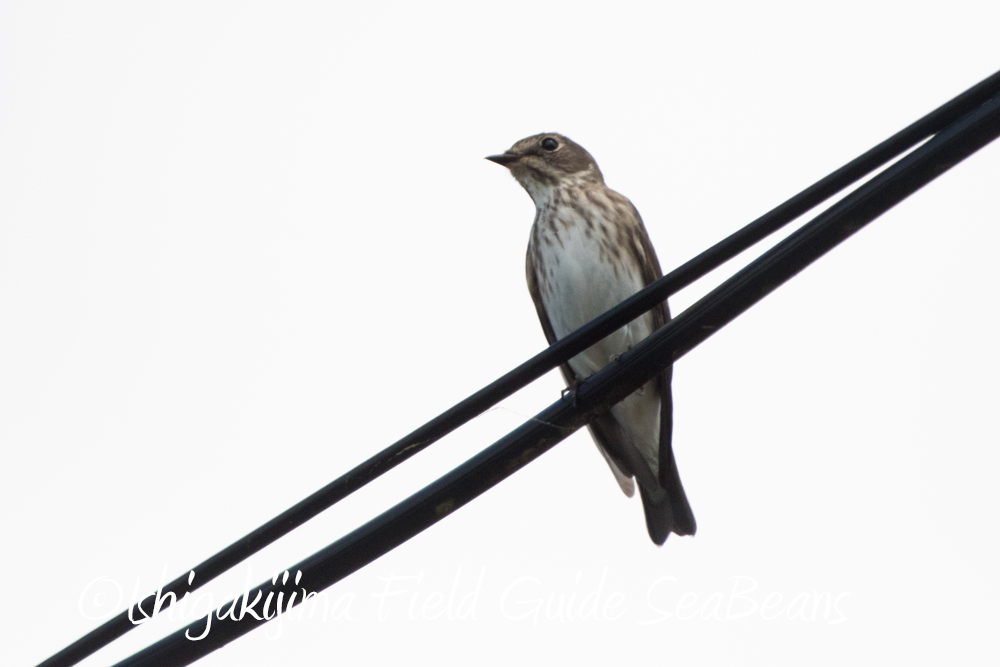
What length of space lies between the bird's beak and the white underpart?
0.82m

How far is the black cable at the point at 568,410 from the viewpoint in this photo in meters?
3.12

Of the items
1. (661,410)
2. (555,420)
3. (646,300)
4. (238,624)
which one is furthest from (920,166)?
(661,410)

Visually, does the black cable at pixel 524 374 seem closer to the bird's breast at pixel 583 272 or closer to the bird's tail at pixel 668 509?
the bird's breast at pixel 583 272

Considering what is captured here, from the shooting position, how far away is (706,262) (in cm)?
332

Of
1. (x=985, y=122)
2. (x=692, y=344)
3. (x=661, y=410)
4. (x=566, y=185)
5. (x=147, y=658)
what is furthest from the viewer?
(x=566, y=185)

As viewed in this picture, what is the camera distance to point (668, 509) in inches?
259

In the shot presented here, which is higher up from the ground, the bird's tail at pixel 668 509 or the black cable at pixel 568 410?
the bird's tail at pixel 668 509

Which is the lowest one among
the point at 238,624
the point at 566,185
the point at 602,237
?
the point at 238,624

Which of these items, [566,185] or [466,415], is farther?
[566,185]

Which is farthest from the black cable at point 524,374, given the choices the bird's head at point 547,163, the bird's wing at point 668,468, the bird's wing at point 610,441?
the bird's head at point 547,163

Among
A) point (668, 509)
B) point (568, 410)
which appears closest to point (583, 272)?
point (668, 509)

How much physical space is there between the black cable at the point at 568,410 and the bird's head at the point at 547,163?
3.85 metres

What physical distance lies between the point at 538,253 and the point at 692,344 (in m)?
3.43

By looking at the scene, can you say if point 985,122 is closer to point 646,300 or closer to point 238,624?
point 646,300
